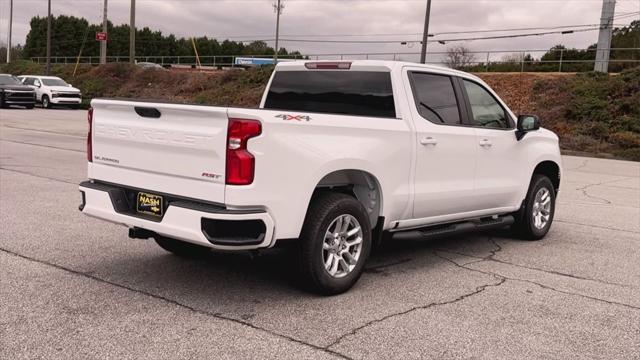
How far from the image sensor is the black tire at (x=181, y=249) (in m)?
5.76

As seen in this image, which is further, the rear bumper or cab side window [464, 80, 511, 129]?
cab side window [464, 80, 511, 129]

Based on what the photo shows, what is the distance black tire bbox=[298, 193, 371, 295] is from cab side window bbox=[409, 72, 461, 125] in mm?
1314

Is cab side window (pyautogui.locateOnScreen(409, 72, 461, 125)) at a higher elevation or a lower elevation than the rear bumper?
higher

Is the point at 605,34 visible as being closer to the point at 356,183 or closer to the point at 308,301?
the point at 356,183

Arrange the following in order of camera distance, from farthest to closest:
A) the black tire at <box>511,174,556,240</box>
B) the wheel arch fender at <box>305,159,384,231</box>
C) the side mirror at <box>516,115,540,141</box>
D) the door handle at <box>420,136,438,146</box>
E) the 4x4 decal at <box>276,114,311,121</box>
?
1. the black tire at <box>511,174,556,240</box>
2. the side mirror at <box>516,115,540,141</box>
3. the door handle at <box>420,136,438,146</box>
4. the wheel arch fender at <box>305,159,384,231</box>
5. the 4x4 decal at <box>276,114,311,121</box>

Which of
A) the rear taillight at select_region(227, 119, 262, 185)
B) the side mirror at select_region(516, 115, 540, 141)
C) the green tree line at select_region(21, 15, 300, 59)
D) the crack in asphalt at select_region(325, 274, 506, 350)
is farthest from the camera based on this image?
the green tree line at select_region(21, 15, 300, 59)

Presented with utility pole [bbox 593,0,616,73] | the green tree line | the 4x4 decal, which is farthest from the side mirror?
the green tree line

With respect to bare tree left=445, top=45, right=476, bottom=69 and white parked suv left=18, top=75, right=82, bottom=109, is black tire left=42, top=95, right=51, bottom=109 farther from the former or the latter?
bare tree left=445, top=45, right=476, bottom=69

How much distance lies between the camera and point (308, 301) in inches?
191

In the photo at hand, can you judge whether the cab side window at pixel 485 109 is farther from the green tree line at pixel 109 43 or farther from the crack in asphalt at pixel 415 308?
the green tree line at pixel 109 43

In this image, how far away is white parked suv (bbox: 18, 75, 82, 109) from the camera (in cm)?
3641

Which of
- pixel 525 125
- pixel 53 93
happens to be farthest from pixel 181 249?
pixel 53 93

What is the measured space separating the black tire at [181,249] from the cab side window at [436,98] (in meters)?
2.41

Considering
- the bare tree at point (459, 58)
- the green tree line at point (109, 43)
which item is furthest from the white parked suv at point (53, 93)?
the green tree line at point (109, 43)
